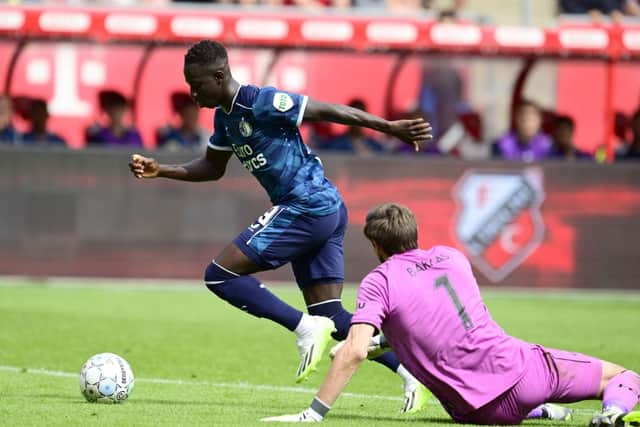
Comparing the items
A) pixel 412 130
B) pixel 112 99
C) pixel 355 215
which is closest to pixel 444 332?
pixel 412 130

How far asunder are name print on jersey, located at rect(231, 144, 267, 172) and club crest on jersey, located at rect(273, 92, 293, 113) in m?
0.37

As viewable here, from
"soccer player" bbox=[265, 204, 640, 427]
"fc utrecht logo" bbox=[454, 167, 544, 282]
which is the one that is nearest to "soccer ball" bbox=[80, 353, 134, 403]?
"soccer player" bbox=[265, 204, 640, 427]

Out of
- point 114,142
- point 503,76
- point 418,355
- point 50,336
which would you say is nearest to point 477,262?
point 503,76

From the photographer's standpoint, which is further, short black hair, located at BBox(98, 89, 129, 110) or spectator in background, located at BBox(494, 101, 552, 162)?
short black hair, located at BBox(98, 89, 129, 110)

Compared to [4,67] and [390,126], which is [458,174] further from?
[390,126]

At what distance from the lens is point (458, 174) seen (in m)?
17.5

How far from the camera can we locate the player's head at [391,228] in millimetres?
7188

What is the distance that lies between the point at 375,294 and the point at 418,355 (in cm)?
43

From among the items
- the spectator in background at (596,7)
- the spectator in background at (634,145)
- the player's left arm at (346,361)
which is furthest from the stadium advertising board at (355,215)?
the player's left arm at (346,361)

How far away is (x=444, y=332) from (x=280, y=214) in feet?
5.75

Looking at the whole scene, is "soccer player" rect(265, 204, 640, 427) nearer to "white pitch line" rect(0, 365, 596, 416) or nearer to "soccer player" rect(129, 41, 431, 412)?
"soccer player" rect(129, 41, 431, 412)

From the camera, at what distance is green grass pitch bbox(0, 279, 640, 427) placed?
8.02 meters

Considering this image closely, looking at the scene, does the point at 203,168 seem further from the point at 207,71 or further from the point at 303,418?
the point at 303,418

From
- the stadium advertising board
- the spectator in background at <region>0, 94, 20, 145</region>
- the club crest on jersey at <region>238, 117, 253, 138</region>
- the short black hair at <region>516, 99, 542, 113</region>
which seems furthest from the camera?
the short black hair at <region>516, 99, 542, 113</region>
